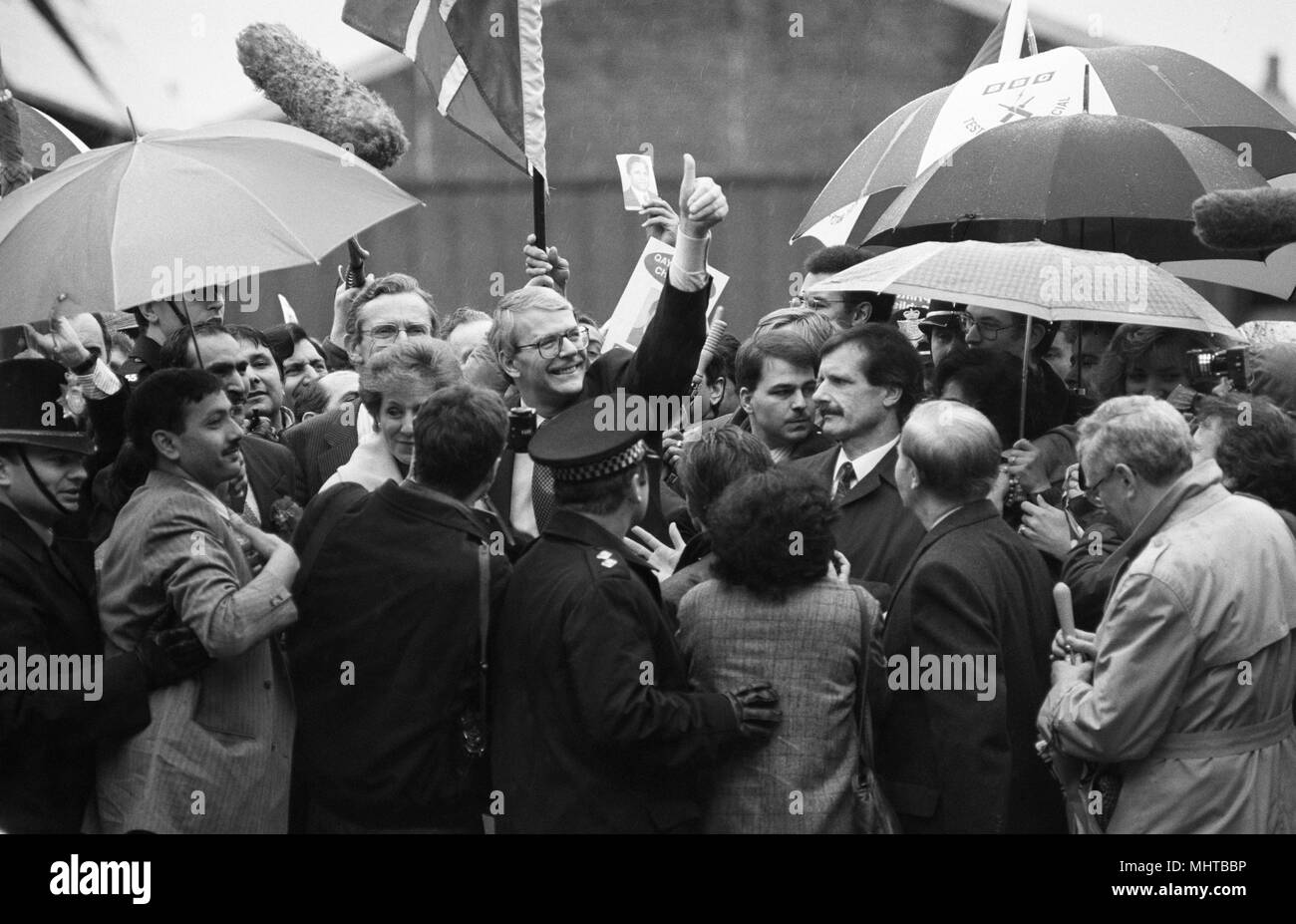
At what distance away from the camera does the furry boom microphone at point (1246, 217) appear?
446cm

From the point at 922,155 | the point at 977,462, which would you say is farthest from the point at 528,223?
the point at 977,462

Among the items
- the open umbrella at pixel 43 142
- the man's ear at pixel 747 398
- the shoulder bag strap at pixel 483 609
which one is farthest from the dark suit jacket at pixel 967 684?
the open umbrella at pixel 43 142

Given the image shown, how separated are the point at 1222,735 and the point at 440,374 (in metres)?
2.36

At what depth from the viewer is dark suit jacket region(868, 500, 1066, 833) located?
4145mm

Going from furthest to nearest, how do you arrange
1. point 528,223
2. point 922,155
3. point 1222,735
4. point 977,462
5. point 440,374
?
point 528,223 < point 922,155 < point 440,374 < point 977,462 < point 1222,735

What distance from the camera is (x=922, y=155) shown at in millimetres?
5938

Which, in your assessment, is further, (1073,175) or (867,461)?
(1073,175)

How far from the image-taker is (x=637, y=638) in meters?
3.94

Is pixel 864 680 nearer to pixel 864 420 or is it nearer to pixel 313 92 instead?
pixel 864 420

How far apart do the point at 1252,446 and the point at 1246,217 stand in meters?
0.62

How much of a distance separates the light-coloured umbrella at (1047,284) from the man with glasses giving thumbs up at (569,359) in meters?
0.45

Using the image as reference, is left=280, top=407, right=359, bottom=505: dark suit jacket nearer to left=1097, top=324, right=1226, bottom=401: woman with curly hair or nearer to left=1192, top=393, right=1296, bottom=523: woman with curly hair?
left=1097, top=324, right=1226, bottom=401: woman with curly hair

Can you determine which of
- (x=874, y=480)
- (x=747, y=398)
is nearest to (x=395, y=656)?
(x=874, y=480)
